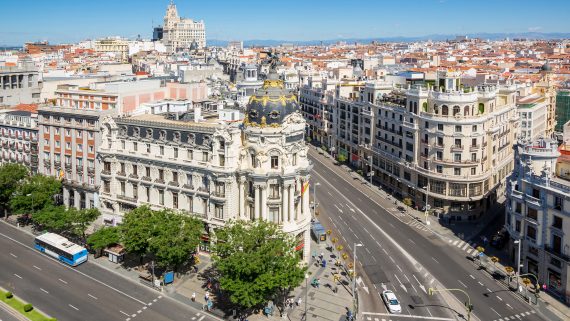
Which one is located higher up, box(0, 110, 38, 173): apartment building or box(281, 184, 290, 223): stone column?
box(0, 110, 38, 173): apartment building

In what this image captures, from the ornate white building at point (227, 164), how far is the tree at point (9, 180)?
24530 mm

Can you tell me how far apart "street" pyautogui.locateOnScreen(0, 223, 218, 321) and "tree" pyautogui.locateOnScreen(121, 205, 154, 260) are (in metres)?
6.02

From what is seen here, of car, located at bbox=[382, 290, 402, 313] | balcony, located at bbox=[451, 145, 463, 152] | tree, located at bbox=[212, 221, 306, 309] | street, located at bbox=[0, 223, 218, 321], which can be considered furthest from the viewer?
balcony, located at bbox=[451, 145, 463, 152]

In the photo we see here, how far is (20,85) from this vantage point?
17875 cm

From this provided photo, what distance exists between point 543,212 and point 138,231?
65501 mm

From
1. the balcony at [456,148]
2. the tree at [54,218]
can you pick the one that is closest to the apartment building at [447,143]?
the balcony at [456,148]

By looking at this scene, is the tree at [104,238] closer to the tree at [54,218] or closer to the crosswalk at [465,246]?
the tree at [54,218]

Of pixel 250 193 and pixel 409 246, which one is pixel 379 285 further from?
pixel 250 193

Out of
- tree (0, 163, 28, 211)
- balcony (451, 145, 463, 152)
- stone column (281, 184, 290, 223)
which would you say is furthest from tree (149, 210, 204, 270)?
balcony (451, 145, 463, 152)

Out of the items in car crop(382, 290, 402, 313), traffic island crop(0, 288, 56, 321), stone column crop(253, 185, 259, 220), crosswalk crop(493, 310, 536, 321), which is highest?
stone column crop(253, 185, 259, 220)

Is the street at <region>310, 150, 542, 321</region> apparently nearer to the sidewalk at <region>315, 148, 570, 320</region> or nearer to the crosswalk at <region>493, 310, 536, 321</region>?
the crosswalk at <region>493, 310, 536, 321</region>

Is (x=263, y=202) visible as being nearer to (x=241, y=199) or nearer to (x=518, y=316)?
(x=241, y=199)

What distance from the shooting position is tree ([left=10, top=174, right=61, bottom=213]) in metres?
111

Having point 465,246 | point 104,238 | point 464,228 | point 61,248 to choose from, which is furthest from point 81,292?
point 464,228
